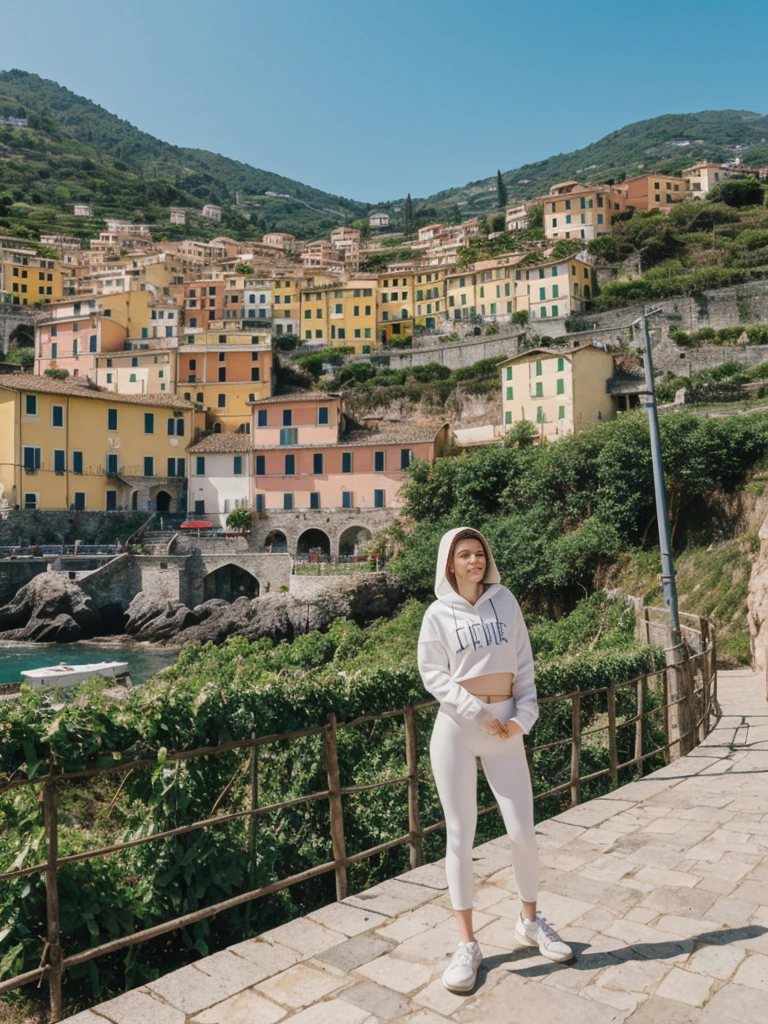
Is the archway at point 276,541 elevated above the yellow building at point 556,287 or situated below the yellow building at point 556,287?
below

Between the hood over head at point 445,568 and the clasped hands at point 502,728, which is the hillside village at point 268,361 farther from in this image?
the clasped hands at point 502,728

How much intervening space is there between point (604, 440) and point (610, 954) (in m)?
24.9

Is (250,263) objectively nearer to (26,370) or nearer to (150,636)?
(26,370)

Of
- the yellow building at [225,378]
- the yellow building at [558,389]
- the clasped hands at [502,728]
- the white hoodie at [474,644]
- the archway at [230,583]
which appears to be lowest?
the archway at [230,583]

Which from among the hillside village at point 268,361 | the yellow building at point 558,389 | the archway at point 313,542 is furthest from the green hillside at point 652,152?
the archway at point 313,542

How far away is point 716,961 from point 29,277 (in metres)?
85.8

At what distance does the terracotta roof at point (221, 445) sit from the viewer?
1782 inches

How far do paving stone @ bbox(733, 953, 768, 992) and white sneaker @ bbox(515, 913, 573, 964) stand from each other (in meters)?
0.73

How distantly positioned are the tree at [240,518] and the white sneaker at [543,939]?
38421mm

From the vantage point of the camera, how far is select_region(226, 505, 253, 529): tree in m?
41.4

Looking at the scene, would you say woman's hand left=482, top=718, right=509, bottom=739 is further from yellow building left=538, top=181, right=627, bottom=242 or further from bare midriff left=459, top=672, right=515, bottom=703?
yellow building left=538, top=181, right=627, bottom=242

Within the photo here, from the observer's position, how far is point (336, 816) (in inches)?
190

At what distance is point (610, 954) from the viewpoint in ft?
12.2

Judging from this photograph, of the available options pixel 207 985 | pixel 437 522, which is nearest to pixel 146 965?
pixel 207 985
